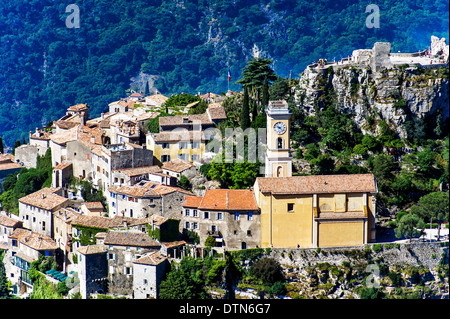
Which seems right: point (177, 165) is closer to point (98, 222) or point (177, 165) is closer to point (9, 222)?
point (98, 222)

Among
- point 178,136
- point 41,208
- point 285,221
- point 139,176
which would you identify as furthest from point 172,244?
point 178,136

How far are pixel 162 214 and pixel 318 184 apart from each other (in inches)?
513

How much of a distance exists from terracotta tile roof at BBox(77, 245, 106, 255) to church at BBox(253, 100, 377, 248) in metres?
12.8

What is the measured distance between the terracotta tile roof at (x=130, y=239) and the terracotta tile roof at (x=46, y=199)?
1157cm

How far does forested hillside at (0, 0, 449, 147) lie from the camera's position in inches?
6767

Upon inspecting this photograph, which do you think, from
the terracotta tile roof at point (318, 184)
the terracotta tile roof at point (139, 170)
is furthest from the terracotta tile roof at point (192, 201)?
the terracotta tile roof at point (139, 170)

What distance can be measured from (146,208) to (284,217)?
1166cm

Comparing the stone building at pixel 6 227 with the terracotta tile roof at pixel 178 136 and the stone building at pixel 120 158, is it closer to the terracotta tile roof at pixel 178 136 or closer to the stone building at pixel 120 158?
the stone building at pixel 120 158

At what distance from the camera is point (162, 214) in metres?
77.7

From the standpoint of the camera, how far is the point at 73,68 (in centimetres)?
17988

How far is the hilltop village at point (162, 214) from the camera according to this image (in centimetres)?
7462
